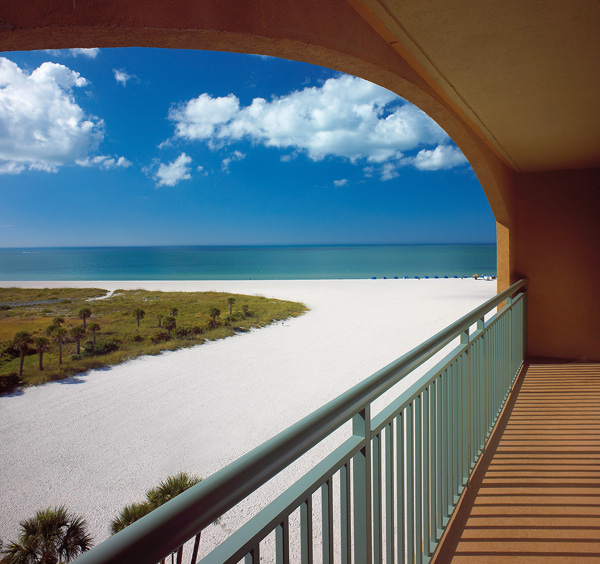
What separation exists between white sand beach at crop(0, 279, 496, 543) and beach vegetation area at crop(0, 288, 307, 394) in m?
0.82

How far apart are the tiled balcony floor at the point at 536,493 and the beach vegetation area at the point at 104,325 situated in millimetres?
11185

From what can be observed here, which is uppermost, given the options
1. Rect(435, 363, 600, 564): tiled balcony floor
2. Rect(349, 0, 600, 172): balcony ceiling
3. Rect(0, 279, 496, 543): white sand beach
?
Rect(349, 0, 600, 172): balcony ceiling

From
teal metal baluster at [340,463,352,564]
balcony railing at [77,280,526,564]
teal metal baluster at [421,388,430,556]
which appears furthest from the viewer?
teal metal baluster at [421,388,430,556]

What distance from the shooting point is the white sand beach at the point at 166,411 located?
5.90 meters

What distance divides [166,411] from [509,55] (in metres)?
8.22

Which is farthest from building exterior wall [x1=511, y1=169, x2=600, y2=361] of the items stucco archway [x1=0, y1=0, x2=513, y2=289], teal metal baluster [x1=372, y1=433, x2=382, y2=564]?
teal metal baluster [x1=372, y1=433, x2=382, y2=564]

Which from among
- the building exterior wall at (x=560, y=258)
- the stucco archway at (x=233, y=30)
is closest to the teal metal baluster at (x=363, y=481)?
the stucco archway at (x=233, y=30)

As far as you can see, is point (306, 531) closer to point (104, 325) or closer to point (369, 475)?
point (369, 475)

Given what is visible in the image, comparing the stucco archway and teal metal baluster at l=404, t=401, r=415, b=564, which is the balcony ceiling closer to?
the stucco archway

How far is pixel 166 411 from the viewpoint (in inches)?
328

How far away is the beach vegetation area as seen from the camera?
12.1 m

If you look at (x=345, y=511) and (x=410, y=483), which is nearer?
(x=345, y=511)

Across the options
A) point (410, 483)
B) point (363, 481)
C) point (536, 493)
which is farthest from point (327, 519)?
point (536, 493)

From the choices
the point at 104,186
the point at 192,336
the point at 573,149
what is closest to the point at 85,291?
the point at 192,336
